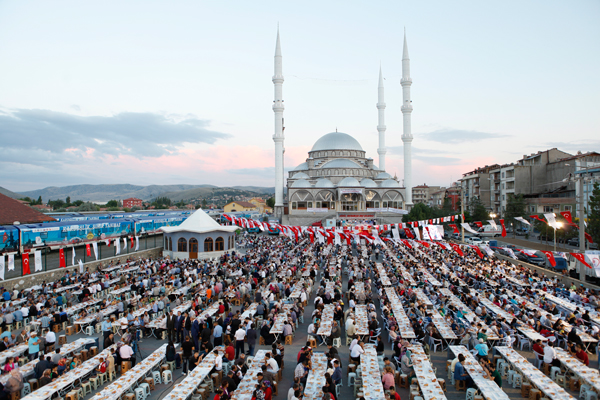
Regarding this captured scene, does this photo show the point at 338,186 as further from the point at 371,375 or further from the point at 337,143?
the point at 371,375

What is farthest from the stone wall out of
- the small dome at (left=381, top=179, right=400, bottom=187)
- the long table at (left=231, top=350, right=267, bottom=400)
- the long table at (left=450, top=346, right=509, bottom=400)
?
the small dome at (left=381, top=179, right=400, bottom=187)

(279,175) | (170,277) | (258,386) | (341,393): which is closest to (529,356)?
(341,393)

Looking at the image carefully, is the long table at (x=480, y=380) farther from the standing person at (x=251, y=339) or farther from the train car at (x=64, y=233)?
the train car at (x=64, y=233)

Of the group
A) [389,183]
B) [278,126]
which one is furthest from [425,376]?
[389,183]

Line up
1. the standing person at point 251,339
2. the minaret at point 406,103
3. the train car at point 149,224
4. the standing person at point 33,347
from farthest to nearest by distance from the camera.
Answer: the minaret at point 406,103
the train car at point 149,224
the standing person at point 251,339
the standing person at point 33,347

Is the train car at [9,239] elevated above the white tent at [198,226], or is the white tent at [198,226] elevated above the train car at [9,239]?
the white tent at [198,226]

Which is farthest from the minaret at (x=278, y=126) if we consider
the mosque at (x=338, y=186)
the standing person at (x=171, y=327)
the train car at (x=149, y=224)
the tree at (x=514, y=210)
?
the standing person at (x=171, y=327)

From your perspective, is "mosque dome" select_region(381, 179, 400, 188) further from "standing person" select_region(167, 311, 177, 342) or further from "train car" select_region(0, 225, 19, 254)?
"standing person" select_region(167, 311, 177, 342)
